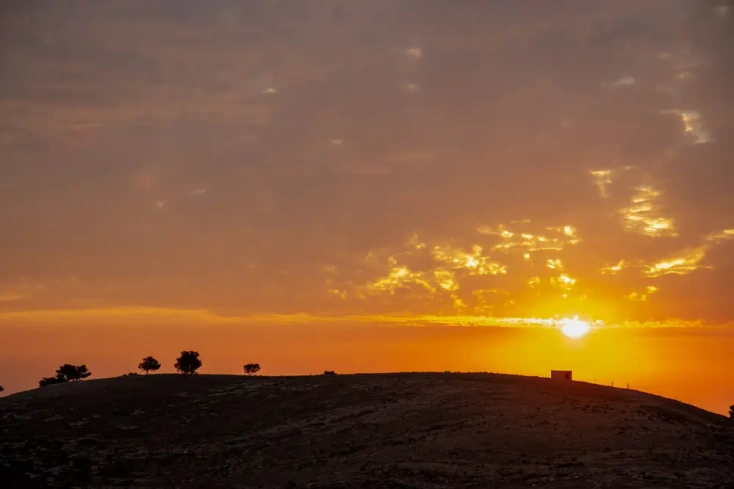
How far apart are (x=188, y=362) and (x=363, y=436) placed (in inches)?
2791

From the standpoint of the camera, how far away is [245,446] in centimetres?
6012

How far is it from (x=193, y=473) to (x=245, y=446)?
20.9ft

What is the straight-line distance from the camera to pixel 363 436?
5759 centimetres

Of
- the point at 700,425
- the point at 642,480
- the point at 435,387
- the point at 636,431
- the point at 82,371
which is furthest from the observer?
the point at 82,371

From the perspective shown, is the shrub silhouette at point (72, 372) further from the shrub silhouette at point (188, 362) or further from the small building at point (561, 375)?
the small building at point (561, 375)

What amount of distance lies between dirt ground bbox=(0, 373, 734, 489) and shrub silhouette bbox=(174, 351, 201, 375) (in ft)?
121

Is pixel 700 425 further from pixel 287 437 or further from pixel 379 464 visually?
pixel 287 437

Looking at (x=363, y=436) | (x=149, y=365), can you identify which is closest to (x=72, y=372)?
(x=149, y=365)

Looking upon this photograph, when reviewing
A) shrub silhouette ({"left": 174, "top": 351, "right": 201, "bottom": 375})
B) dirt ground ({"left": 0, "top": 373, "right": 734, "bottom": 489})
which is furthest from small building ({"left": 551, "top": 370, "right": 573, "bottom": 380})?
shrub silhouette ({"left": 174, "top": 351, "right": 201, "bottom": 375})

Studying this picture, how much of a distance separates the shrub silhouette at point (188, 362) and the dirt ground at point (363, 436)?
37.0 metres

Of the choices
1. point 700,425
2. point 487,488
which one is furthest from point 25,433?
point 700,425

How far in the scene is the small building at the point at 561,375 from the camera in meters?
76.5

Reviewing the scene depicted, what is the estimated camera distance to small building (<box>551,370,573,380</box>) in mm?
76488

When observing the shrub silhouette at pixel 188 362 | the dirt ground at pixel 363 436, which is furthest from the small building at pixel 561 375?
the shrub silhouette at pixel 188 362
